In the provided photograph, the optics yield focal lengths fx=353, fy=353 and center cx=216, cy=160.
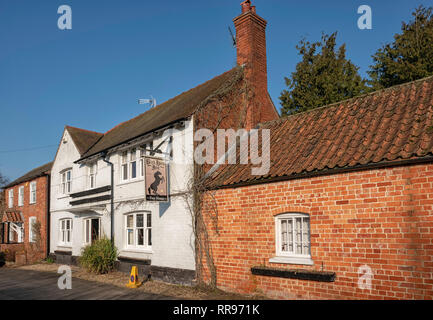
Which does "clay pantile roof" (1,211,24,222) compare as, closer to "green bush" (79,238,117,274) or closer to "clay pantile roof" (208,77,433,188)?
"green bush" (79,238,117,274)

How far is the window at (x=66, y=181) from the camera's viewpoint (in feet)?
67.2

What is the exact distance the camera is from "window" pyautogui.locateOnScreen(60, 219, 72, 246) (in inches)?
794

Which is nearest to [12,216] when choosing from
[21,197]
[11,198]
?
[21,197]

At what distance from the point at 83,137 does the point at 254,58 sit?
1196 centimetres

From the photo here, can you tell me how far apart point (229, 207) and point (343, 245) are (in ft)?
12.2

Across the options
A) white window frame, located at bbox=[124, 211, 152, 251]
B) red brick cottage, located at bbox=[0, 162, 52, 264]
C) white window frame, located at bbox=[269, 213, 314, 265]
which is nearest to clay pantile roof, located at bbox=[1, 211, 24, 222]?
red brick cottage, located at bbox=[0, 162, 52, 264]

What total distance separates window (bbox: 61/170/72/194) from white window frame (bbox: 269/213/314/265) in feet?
47.9

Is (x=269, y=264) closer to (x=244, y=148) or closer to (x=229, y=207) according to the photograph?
(x=229, y=207)

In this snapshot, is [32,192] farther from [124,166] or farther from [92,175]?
[124,166]

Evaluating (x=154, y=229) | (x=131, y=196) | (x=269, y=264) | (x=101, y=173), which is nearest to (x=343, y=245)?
(x=269, y=264)

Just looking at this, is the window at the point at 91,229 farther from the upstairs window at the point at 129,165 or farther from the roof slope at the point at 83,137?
the roof slope at the point at 83,137

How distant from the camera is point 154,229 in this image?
13.5m

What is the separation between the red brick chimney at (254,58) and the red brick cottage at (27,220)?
1514 cm

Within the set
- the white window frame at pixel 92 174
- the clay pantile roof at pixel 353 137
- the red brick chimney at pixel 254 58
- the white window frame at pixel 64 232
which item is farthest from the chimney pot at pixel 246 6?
the white window frame at pixel 64 232
